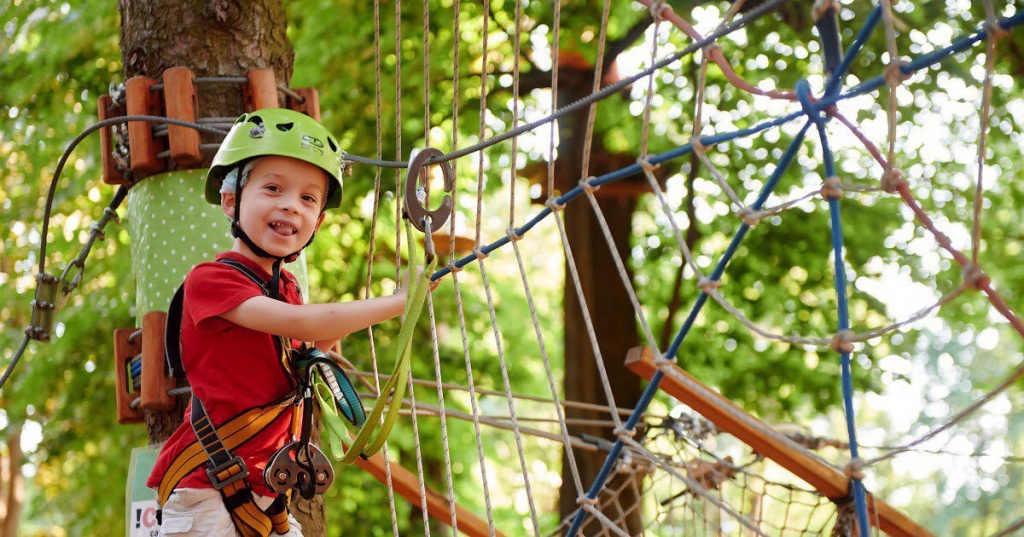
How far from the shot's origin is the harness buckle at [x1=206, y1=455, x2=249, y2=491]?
208cm

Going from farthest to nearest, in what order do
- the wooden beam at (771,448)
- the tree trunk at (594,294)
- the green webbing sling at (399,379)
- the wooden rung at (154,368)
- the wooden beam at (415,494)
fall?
the tree trunk at (594,294), the wooden beam at (415,494), the wooden beam at (771,448), the wooden rung at (154,368), the green webbing sling at (399,379)

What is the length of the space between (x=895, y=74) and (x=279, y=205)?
4.06ft

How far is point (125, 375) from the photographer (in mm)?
2832

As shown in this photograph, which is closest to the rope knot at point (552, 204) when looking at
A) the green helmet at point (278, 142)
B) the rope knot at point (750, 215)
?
the green helmet at point (278, 142)

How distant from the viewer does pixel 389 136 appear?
22.1 ft

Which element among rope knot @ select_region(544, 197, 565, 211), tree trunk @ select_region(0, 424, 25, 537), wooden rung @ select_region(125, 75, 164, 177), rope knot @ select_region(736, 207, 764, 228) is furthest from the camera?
tree trunk @ select_region(0, 424, 25, 537)

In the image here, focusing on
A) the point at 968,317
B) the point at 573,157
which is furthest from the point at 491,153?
the point at 968,317

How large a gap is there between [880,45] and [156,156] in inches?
158

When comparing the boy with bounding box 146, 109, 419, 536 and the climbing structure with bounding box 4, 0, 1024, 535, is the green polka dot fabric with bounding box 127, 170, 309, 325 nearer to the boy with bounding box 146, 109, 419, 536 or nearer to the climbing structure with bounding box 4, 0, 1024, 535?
the climbing structure with bounding box 4, 0, 1024, 535

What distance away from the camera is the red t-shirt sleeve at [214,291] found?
2.06 m

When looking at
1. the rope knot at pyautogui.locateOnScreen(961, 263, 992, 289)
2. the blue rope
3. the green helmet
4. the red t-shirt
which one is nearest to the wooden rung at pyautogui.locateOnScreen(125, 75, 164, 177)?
the green helmet

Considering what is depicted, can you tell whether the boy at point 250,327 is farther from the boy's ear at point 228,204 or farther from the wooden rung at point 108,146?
the wooden rung at point 108,146

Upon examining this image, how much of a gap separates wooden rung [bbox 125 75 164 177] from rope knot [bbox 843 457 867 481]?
6.32 ft

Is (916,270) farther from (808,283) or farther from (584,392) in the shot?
(584,392)
